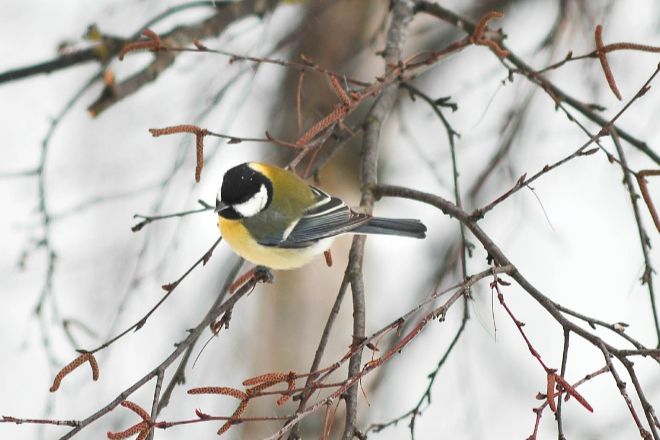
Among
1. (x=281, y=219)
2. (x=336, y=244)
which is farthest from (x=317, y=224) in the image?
(x=336, y=244)

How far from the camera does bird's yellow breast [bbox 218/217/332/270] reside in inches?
107

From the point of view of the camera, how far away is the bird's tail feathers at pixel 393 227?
267cm

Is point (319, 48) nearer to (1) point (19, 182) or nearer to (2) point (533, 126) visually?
(2) point (533, 126)

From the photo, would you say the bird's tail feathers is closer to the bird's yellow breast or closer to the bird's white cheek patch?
the bird's yellow breast

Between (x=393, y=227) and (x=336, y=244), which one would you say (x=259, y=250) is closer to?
(x=393, y=227)

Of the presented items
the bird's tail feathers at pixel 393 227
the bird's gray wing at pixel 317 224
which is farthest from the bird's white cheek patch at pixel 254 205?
the bird's tail feathers at pixel 393 227

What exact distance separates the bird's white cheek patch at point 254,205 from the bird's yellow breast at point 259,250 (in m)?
0.05

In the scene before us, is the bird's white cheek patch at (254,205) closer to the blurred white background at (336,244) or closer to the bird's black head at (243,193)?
the bird's black head at (243,193)

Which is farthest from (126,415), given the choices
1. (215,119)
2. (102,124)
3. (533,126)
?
(533,126)

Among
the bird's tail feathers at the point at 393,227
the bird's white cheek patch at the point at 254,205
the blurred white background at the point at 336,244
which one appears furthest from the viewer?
the blurred white background at the point at 336,244

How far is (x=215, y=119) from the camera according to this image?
5.04 metres

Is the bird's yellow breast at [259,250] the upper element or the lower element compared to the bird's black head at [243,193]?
lower

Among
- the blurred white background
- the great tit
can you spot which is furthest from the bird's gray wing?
the blurred white background

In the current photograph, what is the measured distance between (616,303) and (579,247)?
59 cm
